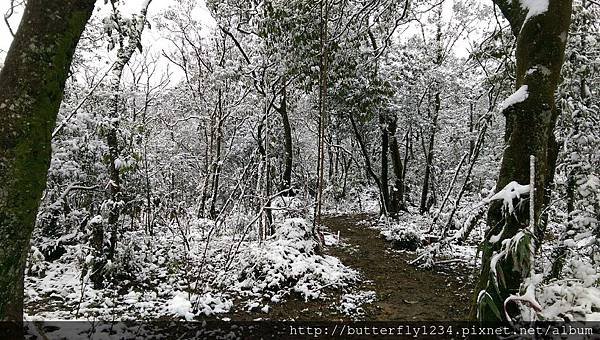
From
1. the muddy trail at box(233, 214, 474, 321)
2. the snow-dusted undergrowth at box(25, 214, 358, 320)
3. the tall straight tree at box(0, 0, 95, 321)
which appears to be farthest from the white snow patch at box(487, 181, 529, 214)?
the snow-dusted undergrowth at box(25, 214, 358, 320)

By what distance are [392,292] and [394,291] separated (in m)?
0.07

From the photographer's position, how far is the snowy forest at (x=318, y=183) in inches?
93.1

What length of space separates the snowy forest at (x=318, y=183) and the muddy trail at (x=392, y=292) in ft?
0.16

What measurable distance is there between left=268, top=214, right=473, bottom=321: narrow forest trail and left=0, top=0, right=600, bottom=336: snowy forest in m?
0.05

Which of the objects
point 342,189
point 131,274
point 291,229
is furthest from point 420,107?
point 131,274

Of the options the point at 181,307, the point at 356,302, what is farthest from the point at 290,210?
the point at 181,307

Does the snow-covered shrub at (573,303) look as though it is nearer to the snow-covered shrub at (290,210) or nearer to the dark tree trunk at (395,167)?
the snow-covered shrub at (290,210)

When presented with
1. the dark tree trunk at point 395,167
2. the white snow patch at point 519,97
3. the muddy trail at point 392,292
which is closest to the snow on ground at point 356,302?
the muddy trail at point 392,292

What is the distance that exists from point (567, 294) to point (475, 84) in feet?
48.0

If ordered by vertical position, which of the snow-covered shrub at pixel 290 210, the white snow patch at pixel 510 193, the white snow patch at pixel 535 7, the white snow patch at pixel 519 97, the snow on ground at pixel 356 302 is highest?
the white snow patch at pixel 535 7

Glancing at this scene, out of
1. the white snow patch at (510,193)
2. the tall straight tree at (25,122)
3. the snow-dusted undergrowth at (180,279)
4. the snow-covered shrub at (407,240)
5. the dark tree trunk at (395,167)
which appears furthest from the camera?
the dark tree trunk at (395,167)

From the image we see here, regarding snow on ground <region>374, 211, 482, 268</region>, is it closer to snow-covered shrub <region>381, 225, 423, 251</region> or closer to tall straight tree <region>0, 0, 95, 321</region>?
snow-covered shrub <region>381, 225, 423, 251</region>

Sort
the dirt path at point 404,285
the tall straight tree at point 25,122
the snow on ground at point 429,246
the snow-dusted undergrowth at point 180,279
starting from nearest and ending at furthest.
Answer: the tall straight tree at point 25,122
the snow-dusted undergrowth at point 180,279
the dirt path at point 404,285
the snow on ground at point 429,246

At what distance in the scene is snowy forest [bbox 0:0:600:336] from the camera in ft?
7.76
